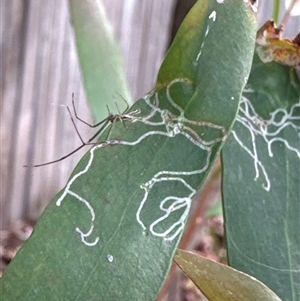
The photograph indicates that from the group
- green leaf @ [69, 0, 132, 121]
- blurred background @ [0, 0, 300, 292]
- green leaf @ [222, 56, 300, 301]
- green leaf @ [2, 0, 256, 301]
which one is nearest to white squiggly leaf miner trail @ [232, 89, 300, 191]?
green leaf @ [222, 56, 300, 301]

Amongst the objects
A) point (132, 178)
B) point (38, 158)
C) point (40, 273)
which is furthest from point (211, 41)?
point (38, 158)

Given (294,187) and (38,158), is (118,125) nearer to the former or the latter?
(294,187)

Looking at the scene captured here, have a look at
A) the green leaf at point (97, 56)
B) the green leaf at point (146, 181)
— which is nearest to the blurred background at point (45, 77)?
the green leaf at point (97, 56)

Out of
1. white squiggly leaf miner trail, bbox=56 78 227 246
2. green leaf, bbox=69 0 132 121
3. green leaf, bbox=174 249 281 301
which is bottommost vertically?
green leaf, bbox=174 249 281 301

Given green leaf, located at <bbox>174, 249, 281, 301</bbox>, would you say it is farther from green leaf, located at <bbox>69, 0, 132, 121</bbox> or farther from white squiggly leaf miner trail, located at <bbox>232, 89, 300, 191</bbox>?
green leaf, located at <bbox>69, 0, 132, 121</bbox>

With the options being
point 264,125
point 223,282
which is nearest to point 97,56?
point 264,125

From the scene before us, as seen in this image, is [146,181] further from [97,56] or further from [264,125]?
[97,56]

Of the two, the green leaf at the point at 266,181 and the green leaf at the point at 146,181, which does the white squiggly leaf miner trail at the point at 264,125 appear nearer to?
the green leaf at the point at 266,181
